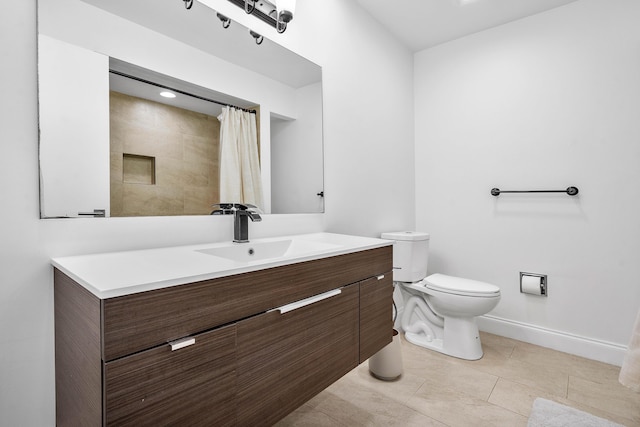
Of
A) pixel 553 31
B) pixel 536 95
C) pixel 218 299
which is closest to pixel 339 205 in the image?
pixel 218 299

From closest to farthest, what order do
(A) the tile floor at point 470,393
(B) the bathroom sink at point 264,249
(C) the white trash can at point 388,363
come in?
(B) the bathroom sink at point 264,249 < (A) the tile floor at point 470,393 < (C) the white trash can at point 388,363

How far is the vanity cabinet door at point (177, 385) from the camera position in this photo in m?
0.64

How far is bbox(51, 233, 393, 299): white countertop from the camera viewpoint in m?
0.67

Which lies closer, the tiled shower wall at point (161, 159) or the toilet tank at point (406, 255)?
the tiled shower wall at point (161, 159)

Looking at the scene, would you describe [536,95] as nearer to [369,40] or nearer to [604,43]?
[604,43]

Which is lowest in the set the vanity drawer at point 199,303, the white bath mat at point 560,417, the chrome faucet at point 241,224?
the white bath mat at point 560,417

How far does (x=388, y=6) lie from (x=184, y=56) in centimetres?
158

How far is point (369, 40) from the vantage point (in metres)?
2.28

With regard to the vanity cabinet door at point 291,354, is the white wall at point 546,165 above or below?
above

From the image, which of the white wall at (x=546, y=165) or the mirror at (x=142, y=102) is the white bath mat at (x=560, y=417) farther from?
the mirror at (x=142, y=102)

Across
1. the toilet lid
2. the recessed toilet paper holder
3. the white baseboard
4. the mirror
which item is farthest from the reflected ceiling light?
the white baseboard

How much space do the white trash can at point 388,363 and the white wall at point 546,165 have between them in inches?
45.5

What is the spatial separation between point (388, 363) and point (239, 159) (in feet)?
4.53

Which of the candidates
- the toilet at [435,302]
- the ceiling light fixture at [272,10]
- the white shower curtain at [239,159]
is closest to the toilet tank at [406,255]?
the toilet at [435,302]
